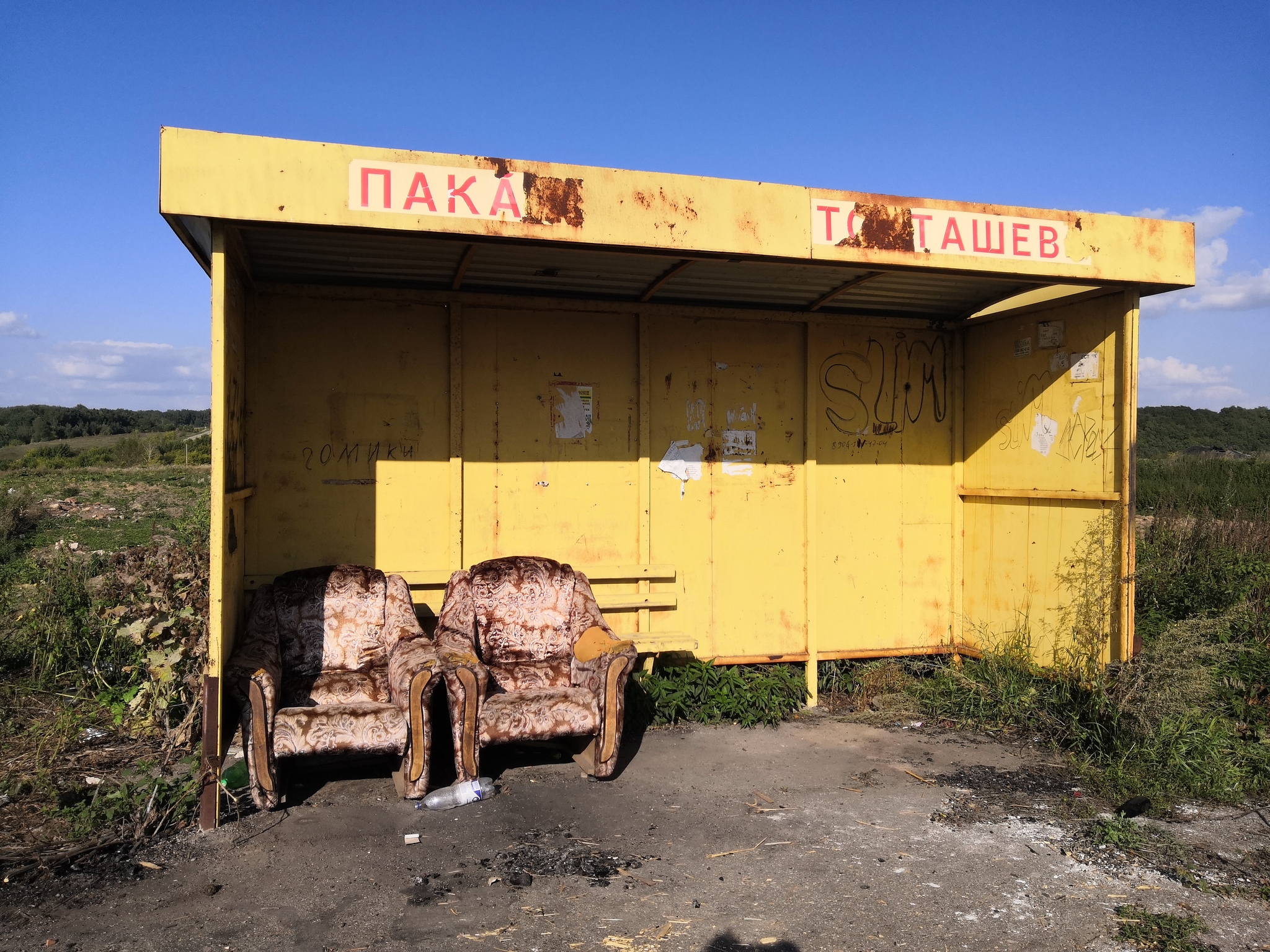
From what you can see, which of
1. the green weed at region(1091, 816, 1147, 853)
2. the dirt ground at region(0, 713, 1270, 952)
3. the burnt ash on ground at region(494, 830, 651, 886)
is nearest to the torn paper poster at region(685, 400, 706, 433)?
the dirt ground at region(0, 713, 1270, 952)

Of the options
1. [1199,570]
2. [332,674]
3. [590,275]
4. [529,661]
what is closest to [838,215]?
[590,275]

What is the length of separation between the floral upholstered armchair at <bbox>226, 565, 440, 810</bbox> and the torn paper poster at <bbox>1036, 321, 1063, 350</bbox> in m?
4.54

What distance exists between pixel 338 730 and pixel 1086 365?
5.01 meters

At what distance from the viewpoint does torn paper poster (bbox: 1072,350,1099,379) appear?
555cm

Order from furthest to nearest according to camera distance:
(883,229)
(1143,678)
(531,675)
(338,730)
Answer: (531,675), (1143,678), (883,229), (338,730)

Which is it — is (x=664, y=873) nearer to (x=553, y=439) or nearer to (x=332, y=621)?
(x=332, y=621)

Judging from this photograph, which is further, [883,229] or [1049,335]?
[1049,335]

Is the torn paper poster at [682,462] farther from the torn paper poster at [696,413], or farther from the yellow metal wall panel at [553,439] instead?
the yellow metal wall panel at [553,439]

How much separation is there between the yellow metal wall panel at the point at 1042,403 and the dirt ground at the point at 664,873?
208 centimetres

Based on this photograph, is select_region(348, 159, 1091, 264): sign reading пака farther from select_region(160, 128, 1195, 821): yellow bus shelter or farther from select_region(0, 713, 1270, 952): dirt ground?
select_region(0, 713, 1270, 952): dirt ground

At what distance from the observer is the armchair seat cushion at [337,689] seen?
4586 millimetres

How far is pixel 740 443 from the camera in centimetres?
626

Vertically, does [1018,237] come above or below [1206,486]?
above

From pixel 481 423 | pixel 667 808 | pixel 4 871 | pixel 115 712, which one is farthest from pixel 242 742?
pixel 481 423
